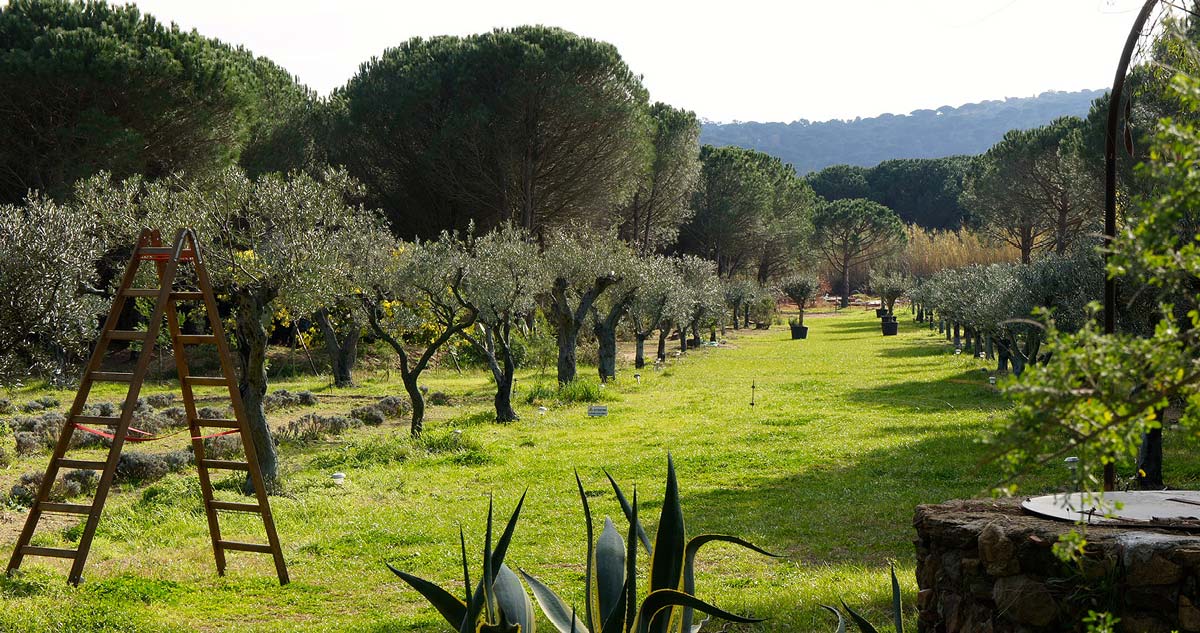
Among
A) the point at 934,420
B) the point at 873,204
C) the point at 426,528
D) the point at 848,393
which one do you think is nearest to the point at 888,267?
the point at 873,204

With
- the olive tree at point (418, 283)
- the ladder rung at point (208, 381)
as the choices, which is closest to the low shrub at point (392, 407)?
the olive tree at point (418, 283)

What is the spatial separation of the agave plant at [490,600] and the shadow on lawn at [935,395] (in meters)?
18.0

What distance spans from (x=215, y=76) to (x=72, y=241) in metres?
21.1

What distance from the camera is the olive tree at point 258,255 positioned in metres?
12.8

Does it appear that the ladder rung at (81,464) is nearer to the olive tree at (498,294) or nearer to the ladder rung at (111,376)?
the ladder rung at (111,376)

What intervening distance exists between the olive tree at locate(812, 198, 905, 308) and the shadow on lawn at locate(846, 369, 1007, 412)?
60.8 m

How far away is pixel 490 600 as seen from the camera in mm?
3850

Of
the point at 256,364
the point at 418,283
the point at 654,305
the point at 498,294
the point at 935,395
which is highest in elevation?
the point at 418,283

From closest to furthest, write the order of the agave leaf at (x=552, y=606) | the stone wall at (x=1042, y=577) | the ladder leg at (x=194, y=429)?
the agave leaf at (x=552, y=606) → the stone wall at (x=1042, y=577) → the ladder leg at (x=194, y=429)

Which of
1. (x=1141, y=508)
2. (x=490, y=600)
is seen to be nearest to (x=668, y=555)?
(x=490, y=600)

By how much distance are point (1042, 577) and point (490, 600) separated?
130 inches

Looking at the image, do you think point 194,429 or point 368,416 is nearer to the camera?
point 194,429

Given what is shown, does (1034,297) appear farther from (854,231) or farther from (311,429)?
(854,231)

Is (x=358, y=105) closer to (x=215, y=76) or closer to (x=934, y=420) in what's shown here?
(x=215, y=76)
